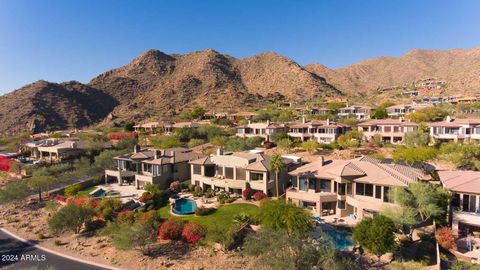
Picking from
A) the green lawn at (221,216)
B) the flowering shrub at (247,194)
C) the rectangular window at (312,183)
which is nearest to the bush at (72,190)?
the green lawn at (221,216)

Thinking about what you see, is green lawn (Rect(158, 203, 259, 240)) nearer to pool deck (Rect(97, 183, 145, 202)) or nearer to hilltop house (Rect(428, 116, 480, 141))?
pool deck (Rect(97, 183, 145, 202))

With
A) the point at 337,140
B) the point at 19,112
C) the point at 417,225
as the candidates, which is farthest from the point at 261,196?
the point at 19,112

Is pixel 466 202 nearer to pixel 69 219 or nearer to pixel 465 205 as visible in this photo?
pixel 465 205

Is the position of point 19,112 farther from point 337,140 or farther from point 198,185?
point 337,140

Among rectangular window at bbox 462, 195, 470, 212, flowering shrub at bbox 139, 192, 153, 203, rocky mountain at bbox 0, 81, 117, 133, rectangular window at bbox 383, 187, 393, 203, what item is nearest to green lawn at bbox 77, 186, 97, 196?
flowering shrub at bbox 139, 192, 153, 203

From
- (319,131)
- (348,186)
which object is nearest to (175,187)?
(348,186)

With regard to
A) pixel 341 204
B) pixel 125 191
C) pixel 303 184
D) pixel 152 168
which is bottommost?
pixel 125 191
